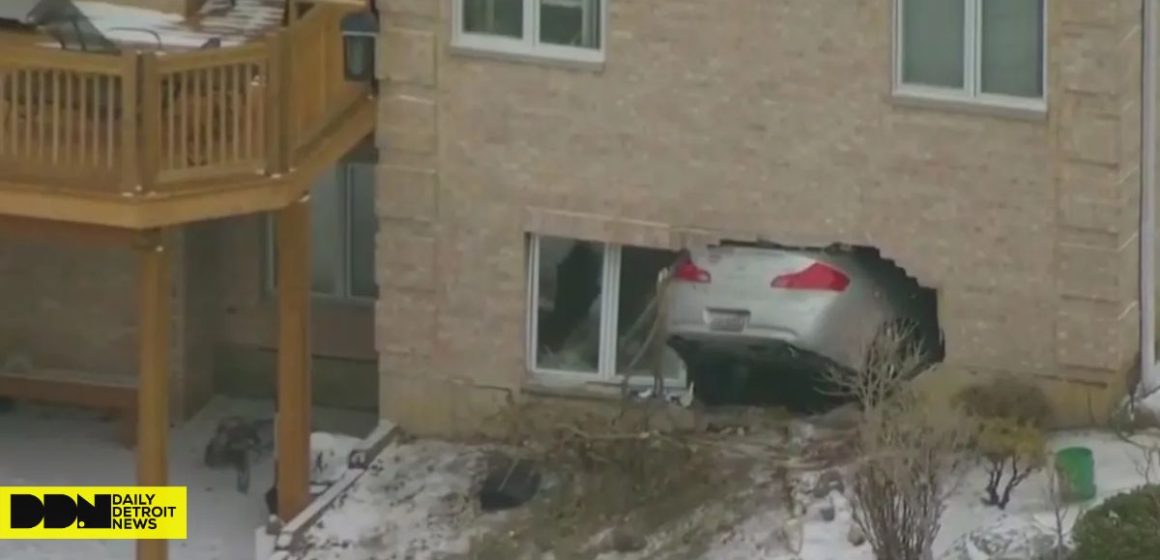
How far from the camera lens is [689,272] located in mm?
Result: 28234

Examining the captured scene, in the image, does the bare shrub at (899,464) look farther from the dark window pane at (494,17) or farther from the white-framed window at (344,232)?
the white-framed window at (344,232)

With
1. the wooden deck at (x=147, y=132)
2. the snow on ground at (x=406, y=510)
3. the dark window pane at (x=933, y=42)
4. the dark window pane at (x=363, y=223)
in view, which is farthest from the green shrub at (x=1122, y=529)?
the dark window pane at (x=363, y=223)

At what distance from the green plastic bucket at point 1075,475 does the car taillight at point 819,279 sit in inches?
87.2

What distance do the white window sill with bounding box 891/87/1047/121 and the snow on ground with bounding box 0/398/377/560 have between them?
5.18 metres

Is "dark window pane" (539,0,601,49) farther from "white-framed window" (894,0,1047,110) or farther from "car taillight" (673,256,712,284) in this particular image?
"white-framed window" (894,0,1047,110)

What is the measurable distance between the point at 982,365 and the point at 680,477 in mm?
2251

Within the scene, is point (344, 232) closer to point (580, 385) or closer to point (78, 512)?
point (580, 385)

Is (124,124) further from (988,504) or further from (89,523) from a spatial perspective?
(988,504)

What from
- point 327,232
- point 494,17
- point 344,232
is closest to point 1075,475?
point 494,17

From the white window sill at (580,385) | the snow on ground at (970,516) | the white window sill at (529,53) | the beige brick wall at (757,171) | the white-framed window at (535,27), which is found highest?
the white-framed window at (535,27)

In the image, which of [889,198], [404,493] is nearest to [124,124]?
[404,493]

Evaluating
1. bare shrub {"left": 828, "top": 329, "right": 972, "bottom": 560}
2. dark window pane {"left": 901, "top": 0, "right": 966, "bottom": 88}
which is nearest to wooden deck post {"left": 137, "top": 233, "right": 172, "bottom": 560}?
bare shrub {"left": 828, "top": 329, "right": 972, "bottom": 560}

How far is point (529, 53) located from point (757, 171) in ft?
5.95

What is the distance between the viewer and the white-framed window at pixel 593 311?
28.6 meters
